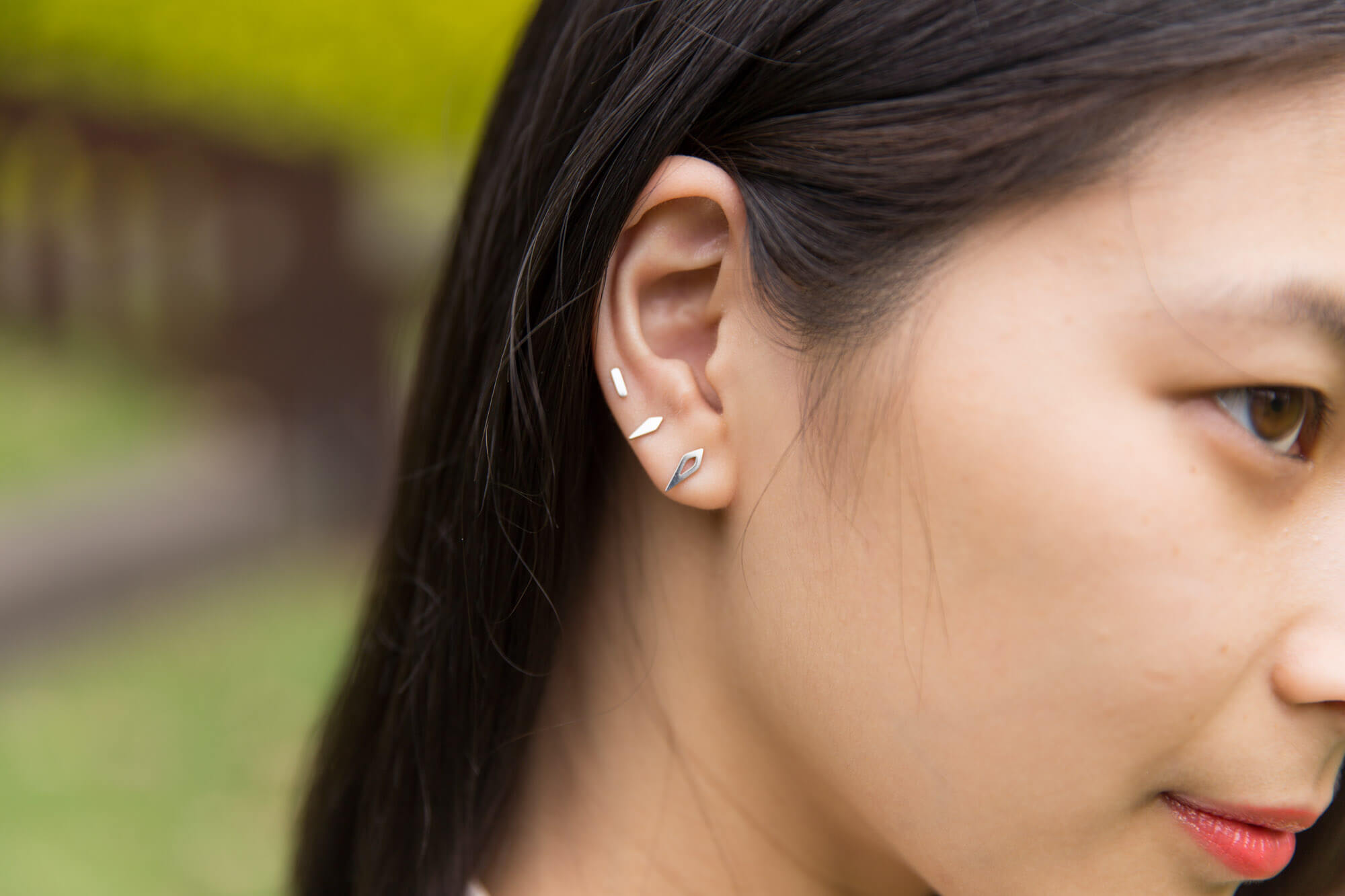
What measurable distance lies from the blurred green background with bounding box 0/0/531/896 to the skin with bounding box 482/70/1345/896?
3.04 meters

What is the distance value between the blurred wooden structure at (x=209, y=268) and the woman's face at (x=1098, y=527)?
4.75 metres

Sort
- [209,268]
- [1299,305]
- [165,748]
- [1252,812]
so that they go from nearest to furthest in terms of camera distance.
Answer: [1299,305] < [1252,812] < [165,748] < [209,268]

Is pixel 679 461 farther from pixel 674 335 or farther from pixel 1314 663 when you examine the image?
pixel 1314 663

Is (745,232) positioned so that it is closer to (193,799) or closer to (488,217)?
(488,217)

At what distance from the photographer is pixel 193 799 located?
3934 millimetres

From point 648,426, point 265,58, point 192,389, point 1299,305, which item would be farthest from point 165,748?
point 1299,305

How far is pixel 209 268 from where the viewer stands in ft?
20.7

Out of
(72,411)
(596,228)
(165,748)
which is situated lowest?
(165,748)

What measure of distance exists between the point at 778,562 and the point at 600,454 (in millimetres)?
308

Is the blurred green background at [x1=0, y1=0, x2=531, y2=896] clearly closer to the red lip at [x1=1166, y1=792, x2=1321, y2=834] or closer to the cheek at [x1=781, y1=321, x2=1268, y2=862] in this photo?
the cheek at [x1=781, y1=321, x2=1268, y2=862]

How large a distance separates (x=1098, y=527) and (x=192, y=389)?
5730 millimetres

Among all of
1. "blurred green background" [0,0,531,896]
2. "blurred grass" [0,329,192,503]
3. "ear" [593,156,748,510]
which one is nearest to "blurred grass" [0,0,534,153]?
"blurred green background" [0,0,531,896]

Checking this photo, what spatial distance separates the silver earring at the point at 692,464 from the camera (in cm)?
116

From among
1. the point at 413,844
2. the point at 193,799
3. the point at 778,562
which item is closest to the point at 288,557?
the point at 193,799
